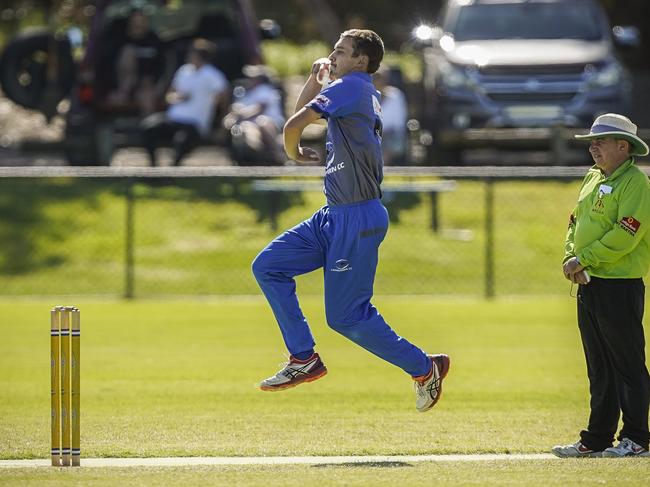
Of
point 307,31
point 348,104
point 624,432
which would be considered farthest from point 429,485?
point 307,31

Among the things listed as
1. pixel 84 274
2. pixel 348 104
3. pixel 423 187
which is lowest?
pixel 84 274

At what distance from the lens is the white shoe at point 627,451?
27.4 ft

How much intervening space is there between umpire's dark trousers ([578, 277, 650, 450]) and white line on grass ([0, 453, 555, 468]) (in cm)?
39

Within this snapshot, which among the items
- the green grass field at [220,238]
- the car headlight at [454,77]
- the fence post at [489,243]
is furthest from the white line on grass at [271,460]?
the car headlight at [454,77]

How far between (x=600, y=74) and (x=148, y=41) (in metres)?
6.96

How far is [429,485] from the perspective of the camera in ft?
24.2

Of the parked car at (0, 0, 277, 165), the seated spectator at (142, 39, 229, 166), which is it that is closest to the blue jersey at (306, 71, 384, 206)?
the seated spectator at (142, 39, 229, 166)

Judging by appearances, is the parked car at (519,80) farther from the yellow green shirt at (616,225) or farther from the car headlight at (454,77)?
the yellow green shirt at (616,225)

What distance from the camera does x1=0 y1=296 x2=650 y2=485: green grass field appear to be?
7844 mm

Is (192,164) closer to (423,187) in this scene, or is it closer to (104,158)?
(104,158)

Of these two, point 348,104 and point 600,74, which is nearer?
point 348,104

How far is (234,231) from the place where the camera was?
61.9 feet

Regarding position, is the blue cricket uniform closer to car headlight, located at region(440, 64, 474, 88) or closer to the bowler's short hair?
the bowler's short hair

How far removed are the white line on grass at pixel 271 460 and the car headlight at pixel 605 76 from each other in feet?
41.3
